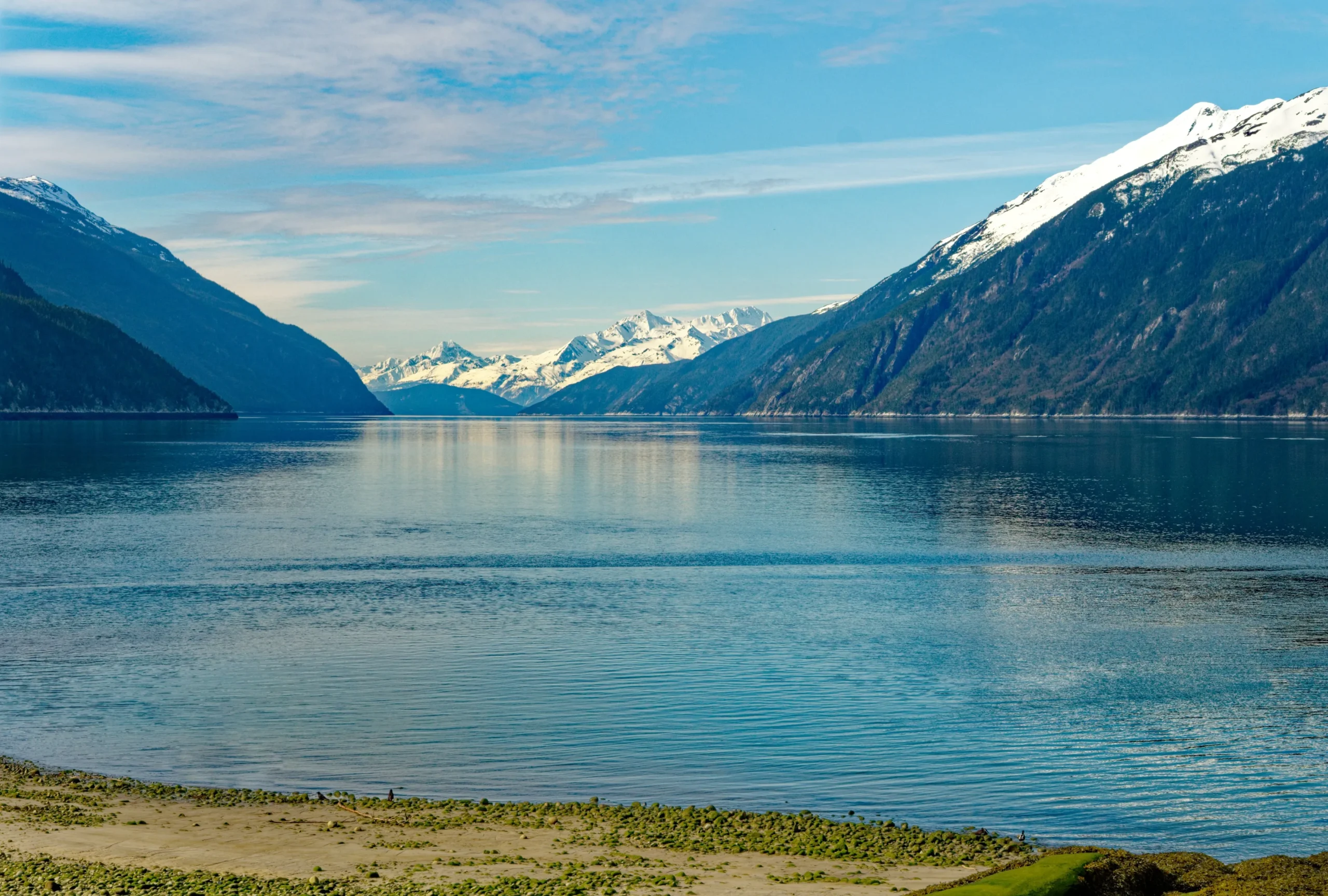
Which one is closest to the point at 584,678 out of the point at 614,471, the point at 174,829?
the point at 174,829

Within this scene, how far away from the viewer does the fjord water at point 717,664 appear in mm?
33469

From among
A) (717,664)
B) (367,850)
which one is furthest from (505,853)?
(717,664)

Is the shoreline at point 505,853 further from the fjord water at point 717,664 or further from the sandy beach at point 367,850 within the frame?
the fjord water at point 717,664

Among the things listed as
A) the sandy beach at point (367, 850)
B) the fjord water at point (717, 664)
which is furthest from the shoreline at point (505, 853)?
the fjord water at point (717, 664)

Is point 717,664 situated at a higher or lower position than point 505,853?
lower

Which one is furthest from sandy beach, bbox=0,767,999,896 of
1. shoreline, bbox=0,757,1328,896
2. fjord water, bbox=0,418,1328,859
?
fjord water, bbox=0,418,1328,859

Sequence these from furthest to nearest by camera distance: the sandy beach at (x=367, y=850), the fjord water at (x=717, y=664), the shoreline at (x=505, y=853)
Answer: the fjord water at (x=717, y=664) → the sandy beach at (x=367, y=850) → the shoreline at (x=505, y=853)

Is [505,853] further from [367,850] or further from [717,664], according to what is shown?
[717,664]

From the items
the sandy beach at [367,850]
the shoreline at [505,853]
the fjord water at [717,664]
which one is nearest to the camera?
the shoreline at [505,853]

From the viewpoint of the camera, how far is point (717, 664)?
49688mm

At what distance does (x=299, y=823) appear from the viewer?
29.1 meters

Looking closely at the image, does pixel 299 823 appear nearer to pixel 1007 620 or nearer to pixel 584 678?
pixel 584 678

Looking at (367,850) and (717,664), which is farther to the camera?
(717,664)

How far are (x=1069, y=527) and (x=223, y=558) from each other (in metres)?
71.4
